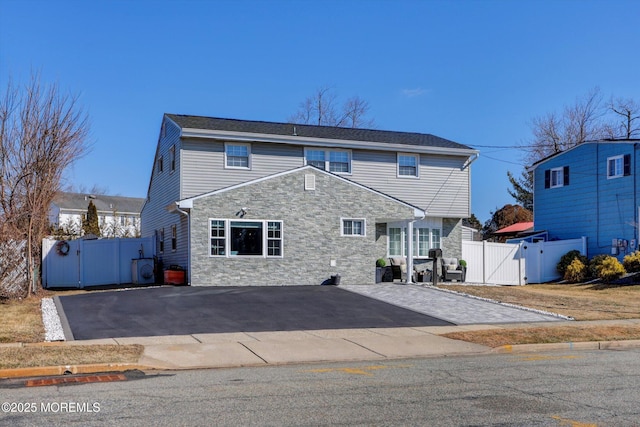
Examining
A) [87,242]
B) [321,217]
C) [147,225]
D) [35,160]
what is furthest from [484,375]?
[147,225]

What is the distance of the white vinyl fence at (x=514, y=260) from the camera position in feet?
95.8

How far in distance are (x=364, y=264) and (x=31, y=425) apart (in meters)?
18.8

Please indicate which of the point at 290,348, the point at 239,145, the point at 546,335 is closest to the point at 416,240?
the point at 239,145

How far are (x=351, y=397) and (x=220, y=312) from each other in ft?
30.5

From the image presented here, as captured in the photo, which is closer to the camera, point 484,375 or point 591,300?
point 484,375

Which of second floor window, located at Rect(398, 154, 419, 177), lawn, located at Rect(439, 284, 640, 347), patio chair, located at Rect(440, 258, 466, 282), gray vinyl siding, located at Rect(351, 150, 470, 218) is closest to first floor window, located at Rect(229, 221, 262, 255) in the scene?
gray vinyl siding, located at Rect(351, 150, 470, 218)

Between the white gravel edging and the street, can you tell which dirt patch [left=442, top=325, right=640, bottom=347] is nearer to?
the street

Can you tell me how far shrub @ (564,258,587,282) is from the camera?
29.7 m

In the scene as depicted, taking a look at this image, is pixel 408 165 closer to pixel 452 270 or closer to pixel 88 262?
pixel 452 270

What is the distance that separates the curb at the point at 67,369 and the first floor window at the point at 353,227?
14880 mm

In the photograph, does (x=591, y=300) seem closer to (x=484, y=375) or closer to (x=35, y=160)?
(x=484, y=375)

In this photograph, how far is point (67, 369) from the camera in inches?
384

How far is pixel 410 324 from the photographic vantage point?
16031 mm

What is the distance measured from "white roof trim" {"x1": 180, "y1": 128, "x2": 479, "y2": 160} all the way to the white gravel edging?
892cm
